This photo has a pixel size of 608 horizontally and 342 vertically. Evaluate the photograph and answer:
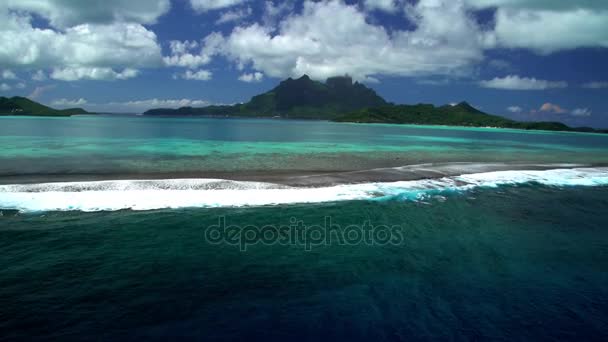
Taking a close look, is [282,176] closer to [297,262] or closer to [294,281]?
[297,262]

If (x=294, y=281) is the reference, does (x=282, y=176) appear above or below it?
above

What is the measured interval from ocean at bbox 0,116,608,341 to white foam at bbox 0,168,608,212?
0.43 ft

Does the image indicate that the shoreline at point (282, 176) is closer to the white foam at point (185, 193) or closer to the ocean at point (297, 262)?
the ocean at point (297, 262)

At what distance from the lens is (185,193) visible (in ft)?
56.9

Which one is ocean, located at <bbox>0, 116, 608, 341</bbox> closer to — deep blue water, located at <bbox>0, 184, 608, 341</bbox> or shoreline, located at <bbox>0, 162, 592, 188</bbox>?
deep blue water, located at <bbox>0, 184, 608, 341</bbox>

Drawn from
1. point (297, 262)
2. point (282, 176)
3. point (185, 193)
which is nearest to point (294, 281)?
point (297, 262)

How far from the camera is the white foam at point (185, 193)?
1526 centimetres

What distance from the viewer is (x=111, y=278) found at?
9.09 meters

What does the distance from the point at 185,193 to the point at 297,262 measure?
925 cm

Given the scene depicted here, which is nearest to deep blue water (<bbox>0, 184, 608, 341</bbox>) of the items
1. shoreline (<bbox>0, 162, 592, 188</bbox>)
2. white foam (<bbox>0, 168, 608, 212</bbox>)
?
white foam (<bbox>0, 168, 608, 212</bbox>)

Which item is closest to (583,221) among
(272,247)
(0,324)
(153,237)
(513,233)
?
(513,233)

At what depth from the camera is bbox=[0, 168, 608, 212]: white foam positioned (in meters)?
15.3

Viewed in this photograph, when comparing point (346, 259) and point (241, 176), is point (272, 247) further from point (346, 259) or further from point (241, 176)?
point (241, 176)

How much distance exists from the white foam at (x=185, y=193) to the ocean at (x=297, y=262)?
0.43 ft
